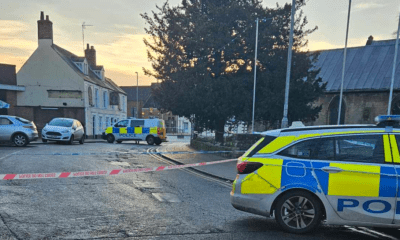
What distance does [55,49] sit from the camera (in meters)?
29.4

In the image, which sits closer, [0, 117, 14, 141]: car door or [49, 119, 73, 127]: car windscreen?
[0, 117, 14, 141]: car door

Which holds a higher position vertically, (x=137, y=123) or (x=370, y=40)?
(x=370, y=40)

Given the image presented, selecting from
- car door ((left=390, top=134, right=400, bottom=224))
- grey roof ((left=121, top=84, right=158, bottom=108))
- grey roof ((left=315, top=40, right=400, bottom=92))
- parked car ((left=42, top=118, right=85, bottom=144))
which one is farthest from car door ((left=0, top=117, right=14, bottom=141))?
grey roof ((left=121, top=84, right=158, bottom=108))

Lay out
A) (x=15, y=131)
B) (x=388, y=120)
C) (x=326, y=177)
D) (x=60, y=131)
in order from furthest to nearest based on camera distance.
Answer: (x=60, y=131) < (x=15, y=131) < (x=388, y=120) < (x=326, y=177)

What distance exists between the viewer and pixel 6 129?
14539 mm

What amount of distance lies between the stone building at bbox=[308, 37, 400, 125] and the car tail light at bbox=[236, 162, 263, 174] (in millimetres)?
24798

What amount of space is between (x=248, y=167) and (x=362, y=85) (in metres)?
25.8

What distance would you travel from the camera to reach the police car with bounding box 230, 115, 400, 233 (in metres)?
3.93

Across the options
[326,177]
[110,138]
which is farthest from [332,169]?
[110,138]

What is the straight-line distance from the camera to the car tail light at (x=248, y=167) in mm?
4370

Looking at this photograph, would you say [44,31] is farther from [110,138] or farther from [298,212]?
[298,212]

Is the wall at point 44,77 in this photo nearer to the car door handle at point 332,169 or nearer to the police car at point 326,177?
the police car at point 326,177

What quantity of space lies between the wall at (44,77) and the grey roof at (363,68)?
1018 inches

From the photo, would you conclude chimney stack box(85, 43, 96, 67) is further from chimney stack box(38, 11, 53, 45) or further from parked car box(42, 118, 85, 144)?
parked car box(42, 118, 85, 144)
